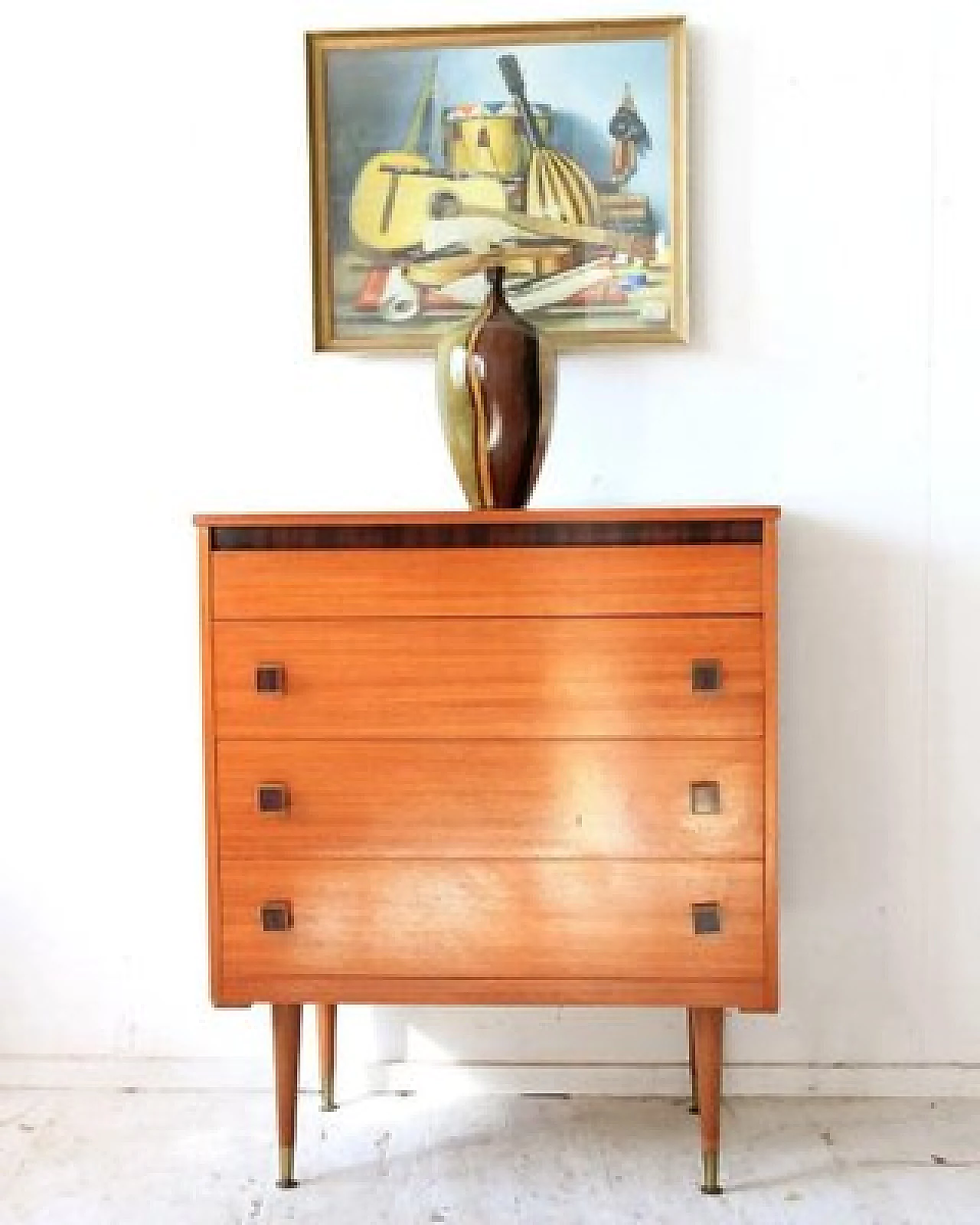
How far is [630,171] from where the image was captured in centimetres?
222

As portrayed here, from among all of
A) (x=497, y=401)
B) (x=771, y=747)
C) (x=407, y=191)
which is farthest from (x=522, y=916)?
(x=407, y=191)

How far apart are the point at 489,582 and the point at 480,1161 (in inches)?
37.4

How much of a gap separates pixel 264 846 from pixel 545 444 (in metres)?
0.75

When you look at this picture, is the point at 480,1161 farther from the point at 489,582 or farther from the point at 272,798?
the point at 489,582

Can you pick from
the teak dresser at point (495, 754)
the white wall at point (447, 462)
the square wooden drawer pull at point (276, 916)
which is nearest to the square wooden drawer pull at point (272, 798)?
the teak dresser at point (495, 754)

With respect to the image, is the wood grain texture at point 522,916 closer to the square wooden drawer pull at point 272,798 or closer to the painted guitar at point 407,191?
the square wooden drawer pull at point 272,798

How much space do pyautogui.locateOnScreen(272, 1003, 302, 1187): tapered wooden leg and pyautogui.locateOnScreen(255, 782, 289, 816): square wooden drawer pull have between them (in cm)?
32

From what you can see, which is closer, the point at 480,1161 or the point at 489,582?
the point at 489,582

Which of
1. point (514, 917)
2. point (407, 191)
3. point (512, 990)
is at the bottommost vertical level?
point (512, 990)

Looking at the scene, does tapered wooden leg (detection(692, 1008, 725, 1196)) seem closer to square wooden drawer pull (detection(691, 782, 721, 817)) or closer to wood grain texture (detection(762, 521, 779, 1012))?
wood grain texture (detection(762, 521, 779, 1012))

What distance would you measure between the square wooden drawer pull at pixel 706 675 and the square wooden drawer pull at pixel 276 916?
681 mm

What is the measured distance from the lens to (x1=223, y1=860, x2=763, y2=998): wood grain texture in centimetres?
188

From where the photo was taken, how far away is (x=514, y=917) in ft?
6.18

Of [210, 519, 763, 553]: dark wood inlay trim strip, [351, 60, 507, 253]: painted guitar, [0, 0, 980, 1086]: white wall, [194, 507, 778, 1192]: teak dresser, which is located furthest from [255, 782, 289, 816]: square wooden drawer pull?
[351, 60, 507, 253]: painted guitar
